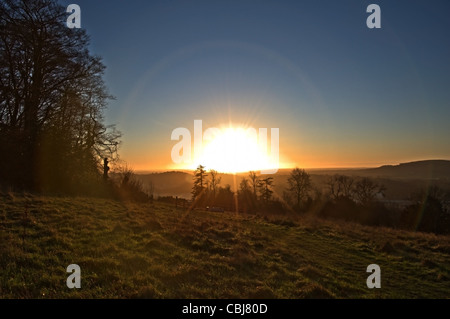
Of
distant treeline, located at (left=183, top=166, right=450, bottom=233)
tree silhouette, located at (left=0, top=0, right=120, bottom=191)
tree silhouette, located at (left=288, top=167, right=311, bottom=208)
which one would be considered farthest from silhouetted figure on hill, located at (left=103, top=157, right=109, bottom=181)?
tree silhouette, located at (left=288, top=167, right=311, bottom=208)

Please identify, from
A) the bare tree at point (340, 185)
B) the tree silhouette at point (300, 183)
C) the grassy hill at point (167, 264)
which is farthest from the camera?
the bare tree at point (340, 185)

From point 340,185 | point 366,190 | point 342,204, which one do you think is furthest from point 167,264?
point 340,185

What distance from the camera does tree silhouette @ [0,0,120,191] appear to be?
743 inches

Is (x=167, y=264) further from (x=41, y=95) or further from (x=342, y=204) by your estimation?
(x=342, y=204)

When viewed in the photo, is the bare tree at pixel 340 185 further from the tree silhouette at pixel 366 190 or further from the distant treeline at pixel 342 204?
the tree silhouette at pixel 366 190

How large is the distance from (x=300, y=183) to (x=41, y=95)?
54.0m

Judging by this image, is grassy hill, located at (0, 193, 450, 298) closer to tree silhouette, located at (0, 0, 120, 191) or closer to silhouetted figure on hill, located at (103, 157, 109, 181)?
tree silhouette, located at (0, 0, 120, 191)

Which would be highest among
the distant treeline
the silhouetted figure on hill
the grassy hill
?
the silhouetted figure on hill

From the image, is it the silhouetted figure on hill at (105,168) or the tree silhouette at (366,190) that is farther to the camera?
the tree silhouette at (366,190)

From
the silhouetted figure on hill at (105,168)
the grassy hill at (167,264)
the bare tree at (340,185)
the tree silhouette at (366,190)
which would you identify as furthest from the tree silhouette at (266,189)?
the grassy hill at (167,264)

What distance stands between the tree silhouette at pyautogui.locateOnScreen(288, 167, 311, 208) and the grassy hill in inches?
1909

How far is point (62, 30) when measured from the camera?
20016 mm

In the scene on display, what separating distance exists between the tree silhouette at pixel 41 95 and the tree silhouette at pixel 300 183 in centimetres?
4940

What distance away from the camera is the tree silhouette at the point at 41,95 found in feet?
61.9
